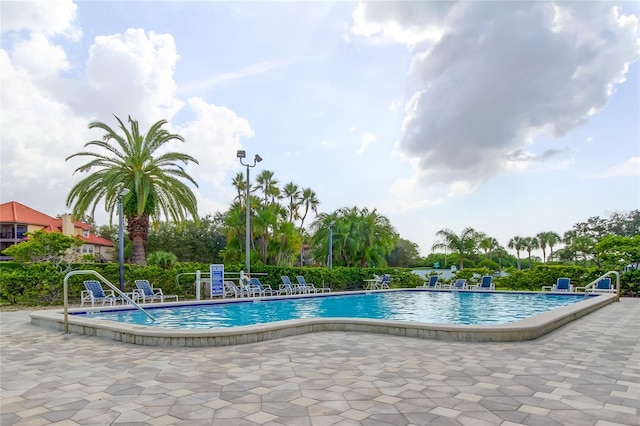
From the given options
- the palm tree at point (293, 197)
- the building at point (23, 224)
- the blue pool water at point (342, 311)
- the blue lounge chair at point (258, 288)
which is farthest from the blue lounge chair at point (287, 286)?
the building at point (23, 224)

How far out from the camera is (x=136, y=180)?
60.2ft

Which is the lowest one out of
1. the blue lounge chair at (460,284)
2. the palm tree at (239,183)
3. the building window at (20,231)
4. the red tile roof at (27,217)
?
the blue lounge chair at (460,284)

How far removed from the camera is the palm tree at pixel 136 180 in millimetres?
18688

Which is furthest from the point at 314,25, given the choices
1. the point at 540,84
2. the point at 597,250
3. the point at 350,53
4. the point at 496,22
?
the point at 597,250

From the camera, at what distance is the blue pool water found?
11.3 m

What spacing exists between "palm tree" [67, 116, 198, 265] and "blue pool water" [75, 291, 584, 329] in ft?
21.0

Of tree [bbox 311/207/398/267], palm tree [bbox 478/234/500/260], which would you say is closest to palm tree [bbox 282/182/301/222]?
tree [bbox 311/207/398/267]

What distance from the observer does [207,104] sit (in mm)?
17578

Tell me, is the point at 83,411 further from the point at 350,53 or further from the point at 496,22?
the point at 496,22

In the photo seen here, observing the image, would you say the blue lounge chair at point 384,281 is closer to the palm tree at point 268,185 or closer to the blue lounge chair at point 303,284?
the blue lounge chair at point 303,284

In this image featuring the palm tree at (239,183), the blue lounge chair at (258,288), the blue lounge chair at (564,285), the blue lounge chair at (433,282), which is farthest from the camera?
the palm tree at (239,183)

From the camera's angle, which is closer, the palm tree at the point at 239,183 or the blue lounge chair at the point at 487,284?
the blue lounge chair at the point at 487,284

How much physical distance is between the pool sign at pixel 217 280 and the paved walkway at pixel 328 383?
9.49m

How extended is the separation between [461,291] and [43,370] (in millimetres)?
19481
